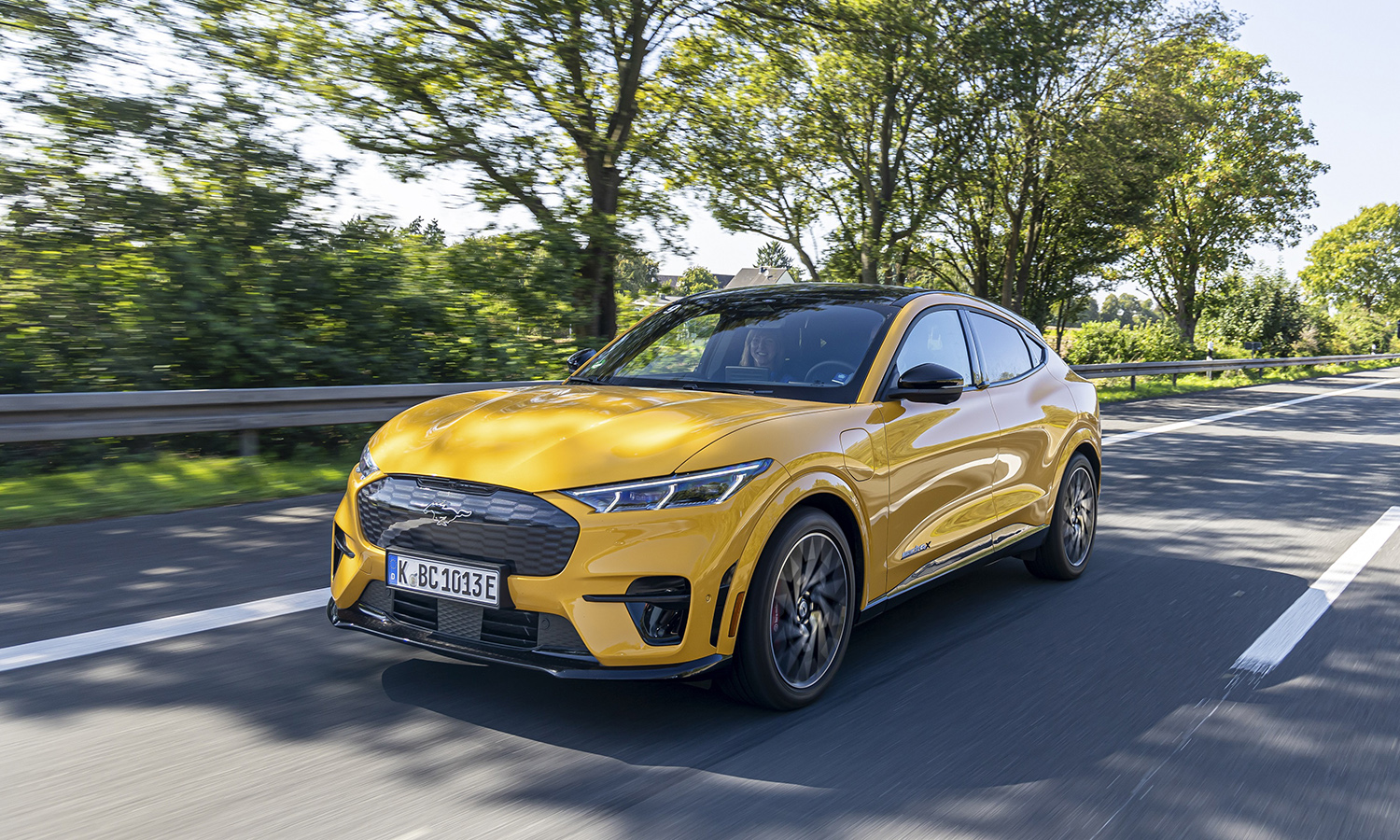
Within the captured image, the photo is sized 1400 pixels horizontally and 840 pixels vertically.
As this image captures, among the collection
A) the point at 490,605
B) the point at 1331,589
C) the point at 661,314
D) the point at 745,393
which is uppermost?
the point at 661,314

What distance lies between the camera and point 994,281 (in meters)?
41.1

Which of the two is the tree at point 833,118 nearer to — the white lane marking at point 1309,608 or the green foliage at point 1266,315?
the white lane marking at point 1309,608

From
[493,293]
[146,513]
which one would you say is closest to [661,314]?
[146,513]

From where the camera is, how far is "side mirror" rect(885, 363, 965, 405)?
4328mm

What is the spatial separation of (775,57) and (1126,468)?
949 cm

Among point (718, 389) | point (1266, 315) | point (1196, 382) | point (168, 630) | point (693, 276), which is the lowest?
point (1196, 382)

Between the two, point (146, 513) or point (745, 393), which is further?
point (146, 513)

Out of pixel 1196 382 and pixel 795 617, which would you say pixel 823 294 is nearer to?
pixel 795 617

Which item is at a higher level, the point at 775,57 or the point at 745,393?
the point at 775,57

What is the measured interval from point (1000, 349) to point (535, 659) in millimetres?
3306

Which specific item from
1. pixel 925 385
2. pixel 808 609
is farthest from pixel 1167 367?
pixel 808 609

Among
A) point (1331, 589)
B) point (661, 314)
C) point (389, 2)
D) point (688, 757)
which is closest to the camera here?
point (688, 757)

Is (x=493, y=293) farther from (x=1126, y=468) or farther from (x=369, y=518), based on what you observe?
(x=369, y=518)

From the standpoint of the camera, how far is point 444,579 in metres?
3.42
